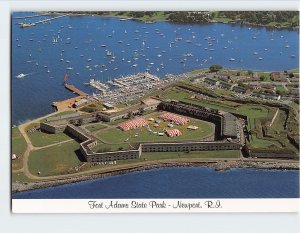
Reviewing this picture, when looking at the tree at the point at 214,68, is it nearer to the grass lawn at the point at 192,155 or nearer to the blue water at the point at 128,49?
the blue water at the point at 128,49

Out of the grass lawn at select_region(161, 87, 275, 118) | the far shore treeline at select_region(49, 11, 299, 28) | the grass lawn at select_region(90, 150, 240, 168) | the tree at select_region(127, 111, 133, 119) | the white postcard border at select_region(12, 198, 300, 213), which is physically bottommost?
the white postcard border at select_region(12, 198, 300, 213)

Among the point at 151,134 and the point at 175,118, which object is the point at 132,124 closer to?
the point at 151,134

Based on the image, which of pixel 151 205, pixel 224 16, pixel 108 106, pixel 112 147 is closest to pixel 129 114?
pixel 108 106

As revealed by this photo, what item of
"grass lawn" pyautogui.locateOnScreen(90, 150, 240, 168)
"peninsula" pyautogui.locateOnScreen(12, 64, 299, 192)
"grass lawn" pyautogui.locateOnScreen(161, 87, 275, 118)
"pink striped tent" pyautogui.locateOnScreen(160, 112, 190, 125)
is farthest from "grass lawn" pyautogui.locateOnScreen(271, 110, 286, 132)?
"pink striped tent" pyautogui.locateOnScreen(160, 112, 190, 125)

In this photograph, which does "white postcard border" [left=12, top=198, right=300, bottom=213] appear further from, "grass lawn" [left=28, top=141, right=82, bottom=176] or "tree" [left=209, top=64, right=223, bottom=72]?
"tree" [left=209, top=64, right=223, bottom=72]

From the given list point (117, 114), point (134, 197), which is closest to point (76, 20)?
point (117, 114)

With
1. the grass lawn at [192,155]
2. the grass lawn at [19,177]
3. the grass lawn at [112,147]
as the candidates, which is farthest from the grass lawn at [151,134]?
the grass lawn at [19,177]

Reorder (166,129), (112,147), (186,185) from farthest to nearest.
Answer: (166,129) < (112,147) < (186,185)
